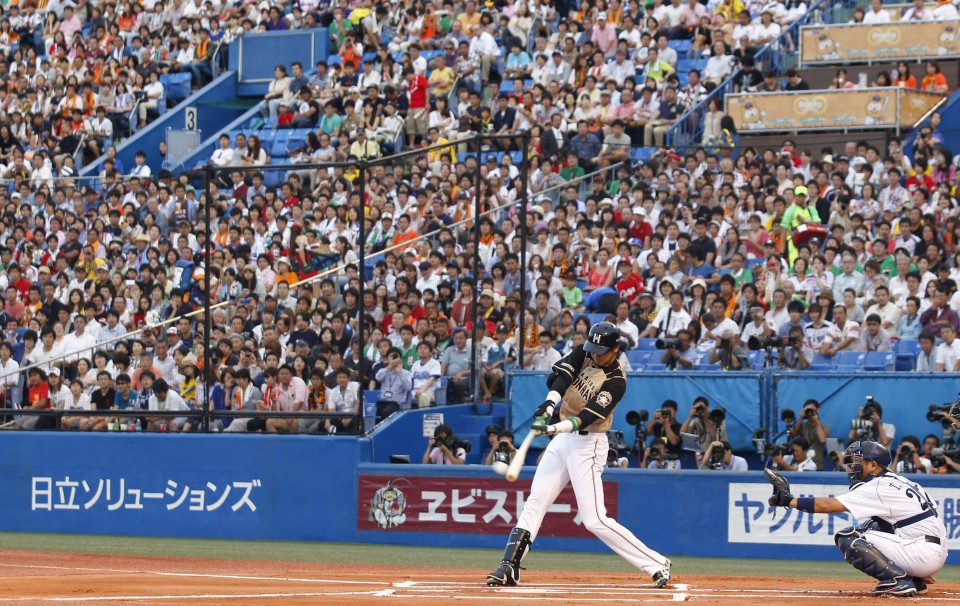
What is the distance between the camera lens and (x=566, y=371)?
11.1 m

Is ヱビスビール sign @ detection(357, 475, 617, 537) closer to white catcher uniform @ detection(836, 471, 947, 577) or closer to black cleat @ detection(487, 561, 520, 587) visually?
black cleat @ detection(487, 561, 520, 587)

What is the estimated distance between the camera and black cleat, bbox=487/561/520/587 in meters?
10.7

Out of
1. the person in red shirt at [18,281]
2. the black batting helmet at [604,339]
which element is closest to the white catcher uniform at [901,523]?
the black batting helmet at [604,339]

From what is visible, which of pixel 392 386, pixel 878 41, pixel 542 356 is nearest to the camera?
pixel 392 386

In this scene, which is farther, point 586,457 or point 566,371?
point 566,371

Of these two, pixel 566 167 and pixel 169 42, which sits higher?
pixel 169 42

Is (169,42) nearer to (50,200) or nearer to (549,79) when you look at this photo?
(549,79)

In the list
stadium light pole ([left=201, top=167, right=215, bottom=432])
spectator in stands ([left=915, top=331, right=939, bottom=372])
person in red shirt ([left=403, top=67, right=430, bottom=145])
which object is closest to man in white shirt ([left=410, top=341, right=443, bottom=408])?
stadium light pole ([left=201, top=167, right=215, bottom=432])

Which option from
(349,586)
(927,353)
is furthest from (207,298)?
(927,353)

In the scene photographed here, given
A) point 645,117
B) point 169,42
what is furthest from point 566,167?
point 169,42

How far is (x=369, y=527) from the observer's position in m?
16.2

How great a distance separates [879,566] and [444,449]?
6.84 m

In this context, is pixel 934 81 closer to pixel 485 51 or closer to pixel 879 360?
pixel 879 360

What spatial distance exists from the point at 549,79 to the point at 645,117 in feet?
8.61
